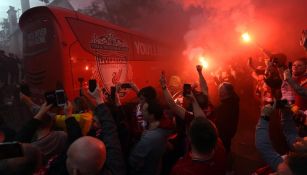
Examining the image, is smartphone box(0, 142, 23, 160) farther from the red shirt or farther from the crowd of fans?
the red shirt

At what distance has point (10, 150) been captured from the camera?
1.97 m

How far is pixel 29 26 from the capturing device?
7867 mm

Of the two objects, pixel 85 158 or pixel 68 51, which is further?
pixel 68 51

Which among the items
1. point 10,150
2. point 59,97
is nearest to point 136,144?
point 59,97

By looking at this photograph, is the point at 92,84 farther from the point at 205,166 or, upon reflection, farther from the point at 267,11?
the point at 267,11

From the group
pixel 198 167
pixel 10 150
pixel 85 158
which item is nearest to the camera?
pixel 10 150

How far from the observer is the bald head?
2.09 m

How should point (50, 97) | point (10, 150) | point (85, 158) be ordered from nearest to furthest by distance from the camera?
point (10, 150) < point (85, 158) < point (50, 97)

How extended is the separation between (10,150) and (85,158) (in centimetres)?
47

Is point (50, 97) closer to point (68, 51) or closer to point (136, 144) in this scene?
point (136, 144)

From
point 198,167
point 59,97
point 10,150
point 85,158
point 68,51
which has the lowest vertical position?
point 198,167

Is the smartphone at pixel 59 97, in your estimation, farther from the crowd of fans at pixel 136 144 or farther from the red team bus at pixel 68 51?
the red team bus at pixel 68 51

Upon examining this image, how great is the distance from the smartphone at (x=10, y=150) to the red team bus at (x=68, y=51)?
492 centimetres

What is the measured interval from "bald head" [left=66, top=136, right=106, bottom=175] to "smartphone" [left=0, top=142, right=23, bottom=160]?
0.33m
